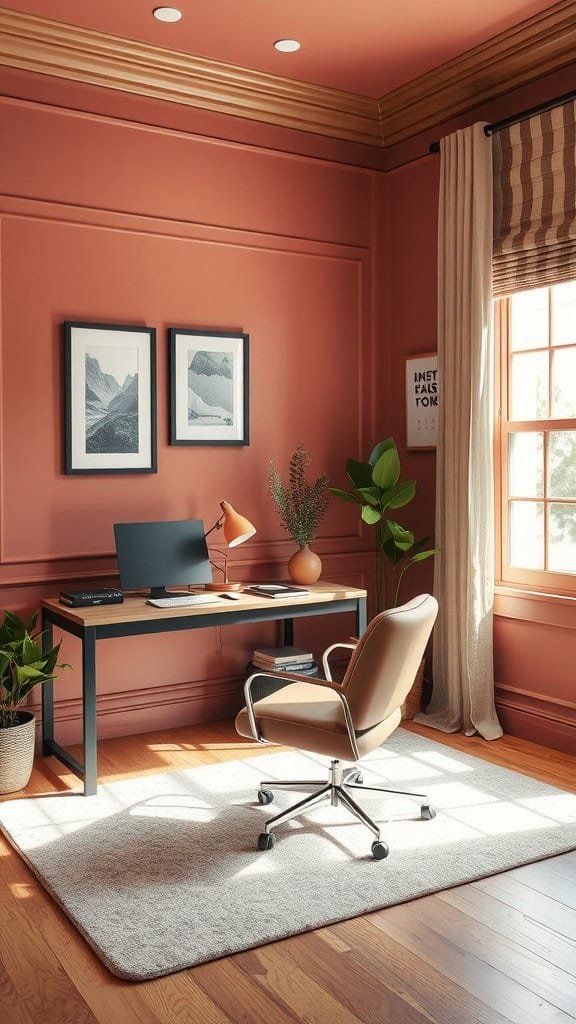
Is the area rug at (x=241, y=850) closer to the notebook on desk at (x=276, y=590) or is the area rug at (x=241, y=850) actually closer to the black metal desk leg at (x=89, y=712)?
the black metal desk leg at (x=89, y=712)

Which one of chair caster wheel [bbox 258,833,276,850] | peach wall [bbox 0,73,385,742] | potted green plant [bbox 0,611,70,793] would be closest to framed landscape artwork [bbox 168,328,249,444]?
peach wall [bbox 0,73,385,742]

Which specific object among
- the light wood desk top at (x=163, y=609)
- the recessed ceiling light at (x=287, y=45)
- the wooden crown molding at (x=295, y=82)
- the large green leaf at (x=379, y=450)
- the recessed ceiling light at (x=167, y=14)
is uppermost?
the recessed ceiling light at (x=287, y=45)

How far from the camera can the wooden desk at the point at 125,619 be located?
365 centimetres

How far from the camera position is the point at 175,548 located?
4.29 meters

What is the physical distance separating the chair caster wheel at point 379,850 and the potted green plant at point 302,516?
1740mm

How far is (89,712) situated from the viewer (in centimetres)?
364

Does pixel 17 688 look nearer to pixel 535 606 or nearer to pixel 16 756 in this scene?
pixel 16 756

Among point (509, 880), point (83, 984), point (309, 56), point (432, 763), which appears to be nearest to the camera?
point (83, 984)

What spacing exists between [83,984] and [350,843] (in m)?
1.10

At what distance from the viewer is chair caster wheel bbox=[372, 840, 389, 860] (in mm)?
3018

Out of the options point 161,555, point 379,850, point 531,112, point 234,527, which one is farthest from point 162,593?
point 531,112

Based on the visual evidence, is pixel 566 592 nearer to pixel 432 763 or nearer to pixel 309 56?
pixel 432 763

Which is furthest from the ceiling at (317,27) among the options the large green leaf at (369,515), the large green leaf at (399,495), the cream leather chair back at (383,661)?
the cream leather chair back at (383,661)

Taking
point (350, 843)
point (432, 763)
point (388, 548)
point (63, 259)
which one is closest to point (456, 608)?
point (388, 548)
